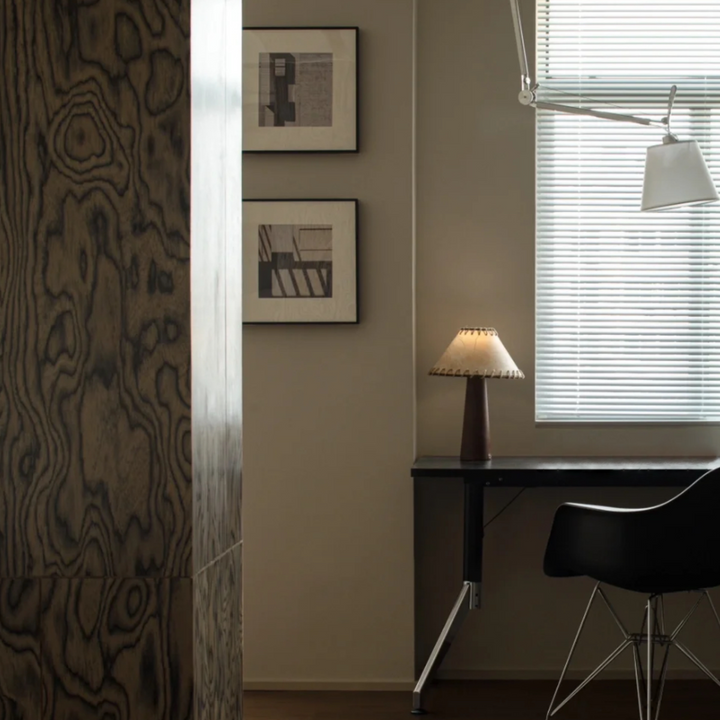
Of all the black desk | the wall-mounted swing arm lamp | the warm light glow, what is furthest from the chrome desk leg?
the wall-mounted swing arm lamp

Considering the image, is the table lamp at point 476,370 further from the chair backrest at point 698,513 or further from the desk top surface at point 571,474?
the chair backrest at point 698,513

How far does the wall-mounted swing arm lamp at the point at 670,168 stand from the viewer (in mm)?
3115

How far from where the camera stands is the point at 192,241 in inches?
48.3

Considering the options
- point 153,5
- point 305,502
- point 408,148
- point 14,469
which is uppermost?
point 408,148

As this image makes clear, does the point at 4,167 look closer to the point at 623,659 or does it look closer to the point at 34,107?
the point at 34,107

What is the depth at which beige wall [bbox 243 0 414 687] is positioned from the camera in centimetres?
348

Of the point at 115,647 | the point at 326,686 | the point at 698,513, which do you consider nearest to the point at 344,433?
the point at 326,686

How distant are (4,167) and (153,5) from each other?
278mm

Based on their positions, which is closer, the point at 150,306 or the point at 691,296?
the point at 150,306

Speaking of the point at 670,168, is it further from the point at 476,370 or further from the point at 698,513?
the point at 698,513

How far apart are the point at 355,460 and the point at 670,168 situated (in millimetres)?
1462

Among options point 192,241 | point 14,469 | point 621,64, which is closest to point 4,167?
point 192,241

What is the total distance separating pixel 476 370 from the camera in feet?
10.9

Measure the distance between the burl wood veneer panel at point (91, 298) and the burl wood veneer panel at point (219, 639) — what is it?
0.32ft
